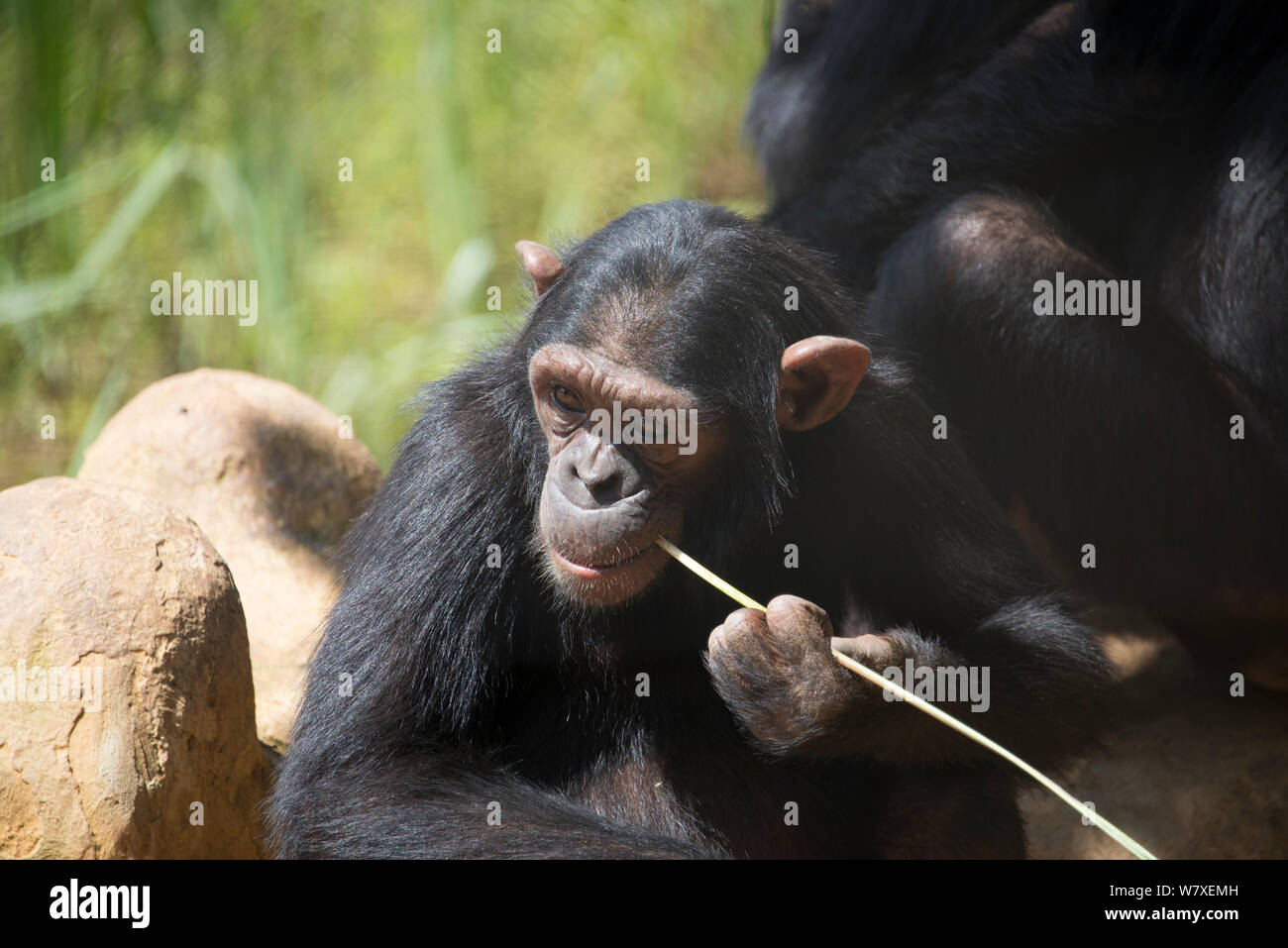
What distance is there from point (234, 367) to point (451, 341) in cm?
133

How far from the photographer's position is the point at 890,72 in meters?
5.59

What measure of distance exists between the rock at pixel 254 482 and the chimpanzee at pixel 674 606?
109cm

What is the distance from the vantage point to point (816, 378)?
3557mm

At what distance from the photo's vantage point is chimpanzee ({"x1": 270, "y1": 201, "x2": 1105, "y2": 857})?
3373 millimetres

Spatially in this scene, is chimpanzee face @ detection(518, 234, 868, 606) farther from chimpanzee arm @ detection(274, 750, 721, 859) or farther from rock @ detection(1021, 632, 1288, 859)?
rock @ detection(1021, 632, 1288, 859)

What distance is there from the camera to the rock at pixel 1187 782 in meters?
4.75

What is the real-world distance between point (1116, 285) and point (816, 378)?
157 cm

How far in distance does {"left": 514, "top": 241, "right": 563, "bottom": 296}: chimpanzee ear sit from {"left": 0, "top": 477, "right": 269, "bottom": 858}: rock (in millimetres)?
1244
